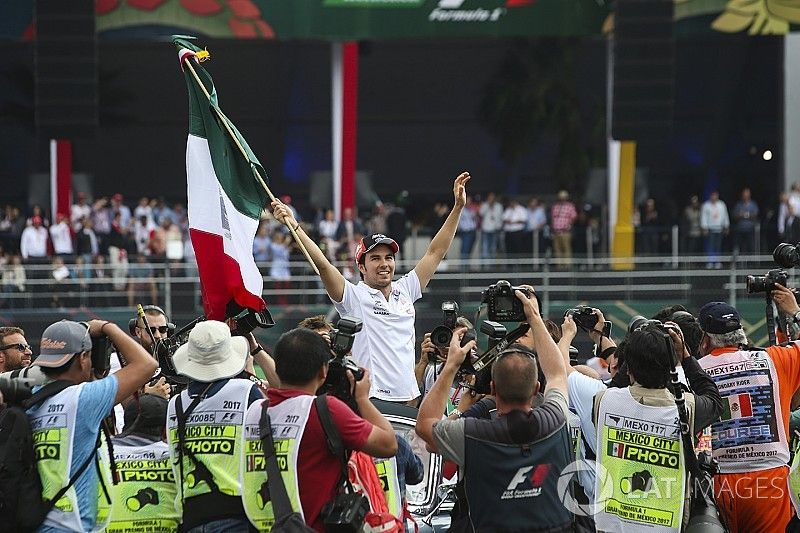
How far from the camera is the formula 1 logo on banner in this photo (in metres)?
23.9

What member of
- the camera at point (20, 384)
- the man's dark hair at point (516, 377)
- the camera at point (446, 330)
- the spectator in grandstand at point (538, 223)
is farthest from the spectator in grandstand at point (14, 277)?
the man's dark hair at point (516, 377)

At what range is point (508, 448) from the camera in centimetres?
540

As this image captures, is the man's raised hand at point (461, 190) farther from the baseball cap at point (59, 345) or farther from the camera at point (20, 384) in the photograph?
the camera at point (20, 384)

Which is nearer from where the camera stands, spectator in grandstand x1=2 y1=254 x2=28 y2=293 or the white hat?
the white hat

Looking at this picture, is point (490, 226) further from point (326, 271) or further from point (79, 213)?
point (326, 271)

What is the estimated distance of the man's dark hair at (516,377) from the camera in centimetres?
540

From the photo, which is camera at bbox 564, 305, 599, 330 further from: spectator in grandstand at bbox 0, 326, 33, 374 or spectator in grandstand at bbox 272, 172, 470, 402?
spectator in grandstand at bbox 0, 326, 33, 374

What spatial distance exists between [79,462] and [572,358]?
9.57 ft

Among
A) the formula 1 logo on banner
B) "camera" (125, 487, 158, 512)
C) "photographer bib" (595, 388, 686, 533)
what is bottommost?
"camera" (125, 487, 158, 512)

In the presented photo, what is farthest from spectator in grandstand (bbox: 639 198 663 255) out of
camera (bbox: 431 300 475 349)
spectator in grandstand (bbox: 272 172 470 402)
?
camera (bbox: 431 300 475 349)

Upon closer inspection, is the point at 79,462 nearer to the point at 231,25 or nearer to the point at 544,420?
the point at 544,420

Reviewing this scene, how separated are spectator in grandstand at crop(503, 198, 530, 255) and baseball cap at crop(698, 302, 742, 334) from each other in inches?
655

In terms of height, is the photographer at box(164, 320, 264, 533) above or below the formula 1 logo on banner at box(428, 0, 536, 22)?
below

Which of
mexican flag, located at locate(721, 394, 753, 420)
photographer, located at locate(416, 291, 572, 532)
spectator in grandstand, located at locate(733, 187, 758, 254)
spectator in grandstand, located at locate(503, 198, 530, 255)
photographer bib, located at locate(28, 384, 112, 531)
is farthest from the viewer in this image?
spectator in grandstand, located at locate(503, 198, 530, 255)
